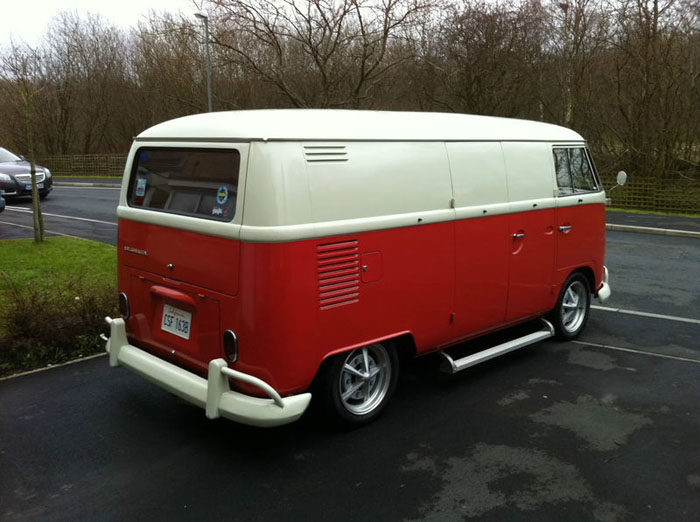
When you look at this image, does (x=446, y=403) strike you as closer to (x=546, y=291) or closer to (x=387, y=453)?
(x=387, y=453)

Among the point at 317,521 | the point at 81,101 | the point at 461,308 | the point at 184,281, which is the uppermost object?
the point at 81,101

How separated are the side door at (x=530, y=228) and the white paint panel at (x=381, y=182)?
945mm

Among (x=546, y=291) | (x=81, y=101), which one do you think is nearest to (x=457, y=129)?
(x=546, y=291)

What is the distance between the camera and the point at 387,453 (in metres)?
4.03

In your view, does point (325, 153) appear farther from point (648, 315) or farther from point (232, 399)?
point (648, 315)

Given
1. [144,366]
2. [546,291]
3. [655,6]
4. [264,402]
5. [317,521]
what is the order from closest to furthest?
1. [317,521]
2. [264,402]
3. [144,366]
4. [546,291]
5. [655,6]

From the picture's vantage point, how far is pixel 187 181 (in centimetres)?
423

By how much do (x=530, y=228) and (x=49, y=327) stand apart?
4.45 metres

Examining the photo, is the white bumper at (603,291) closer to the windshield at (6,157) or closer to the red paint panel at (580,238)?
the red paint panel at (580,238)

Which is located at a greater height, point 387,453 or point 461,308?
point 461,308

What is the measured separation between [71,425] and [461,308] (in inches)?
119

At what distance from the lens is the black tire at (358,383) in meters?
4.11

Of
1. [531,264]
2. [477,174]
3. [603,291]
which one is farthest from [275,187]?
[603,291]

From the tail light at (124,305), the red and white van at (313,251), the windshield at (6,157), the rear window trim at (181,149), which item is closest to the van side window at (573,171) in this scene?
the red and white van at (313,251)
